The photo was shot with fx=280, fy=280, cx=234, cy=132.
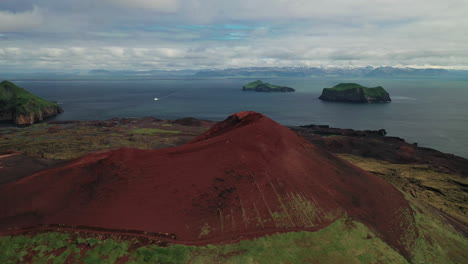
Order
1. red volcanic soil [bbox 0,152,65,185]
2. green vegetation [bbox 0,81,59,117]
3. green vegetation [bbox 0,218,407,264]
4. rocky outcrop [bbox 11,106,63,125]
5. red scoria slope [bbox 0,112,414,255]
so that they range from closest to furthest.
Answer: green vegetation [bbox 0,218,407,264]
red scoria slope [bbox 0,112,414,255]
red volcanic soil [bbox 0,152,65,185]
rocky outcrop [bbox 11,106,63,125]
green vegetation [bbox 0,81,59,117]

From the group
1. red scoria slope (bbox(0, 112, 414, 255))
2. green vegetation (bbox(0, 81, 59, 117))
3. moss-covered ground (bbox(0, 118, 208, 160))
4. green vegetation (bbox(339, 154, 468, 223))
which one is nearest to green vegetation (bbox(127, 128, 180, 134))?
moss-covered ground (bbox(0, 118, 208, 160))

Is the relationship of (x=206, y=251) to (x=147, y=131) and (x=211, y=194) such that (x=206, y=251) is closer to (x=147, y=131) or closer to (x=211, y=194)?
(x=211, y=194)

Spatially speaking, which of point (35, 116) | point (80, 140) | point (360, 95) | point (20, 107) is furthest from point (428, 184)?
point (360, 95)

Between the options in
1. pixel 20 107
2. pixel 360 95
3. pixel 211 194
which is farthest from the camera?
pixel 360 95

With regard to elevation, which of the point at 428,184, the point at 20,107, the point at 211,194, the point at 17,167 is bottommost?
the point at 428,184

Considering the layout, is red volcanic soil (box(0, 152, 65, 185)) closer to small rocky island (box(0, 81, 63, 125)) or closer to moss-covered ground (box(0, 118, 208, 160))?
moss-covered ground (box(0, 118, 208, 160))

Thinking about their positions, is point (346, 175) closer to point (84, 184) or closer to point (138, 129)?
point (84, 184)
